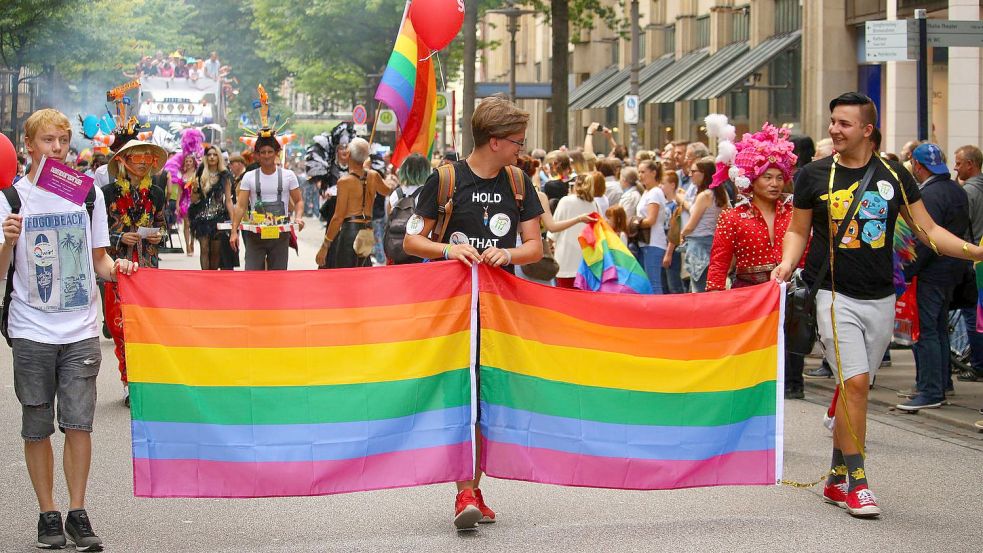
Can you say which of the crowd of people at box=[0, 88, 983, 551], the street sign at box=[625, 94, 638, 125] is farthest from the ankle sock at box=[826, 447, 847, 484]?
the street sign at box=[625, 94, 638, 125]

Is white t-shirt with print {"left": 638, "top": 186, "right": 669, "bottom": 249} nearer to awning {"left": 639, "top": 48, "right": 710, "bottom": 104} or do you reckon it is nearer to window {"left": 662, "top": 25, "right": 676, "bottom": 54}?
awning {"left": 639, "top": 48, "right": 710, "bottom": 104}

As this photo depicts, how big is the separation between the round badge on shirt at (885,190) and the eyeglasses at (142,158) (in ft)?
15.6

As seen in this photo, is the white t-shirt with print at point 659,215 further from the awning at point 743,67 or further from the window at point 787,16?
the window at point 787,16

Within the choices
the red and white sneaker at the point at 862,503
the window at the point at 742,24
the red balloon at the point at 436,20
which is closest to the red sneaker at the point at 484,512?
the red and white sneaker at the point at 862,503

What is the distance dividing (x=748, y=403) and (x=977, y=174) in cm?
519

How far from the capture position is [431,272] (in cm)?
632

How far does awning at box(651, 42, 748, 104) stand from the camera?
33.1 m

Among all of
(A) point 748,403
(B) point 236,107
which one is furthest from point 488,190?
(B) point 236,107

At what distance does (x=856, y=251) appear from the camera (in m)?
6.82

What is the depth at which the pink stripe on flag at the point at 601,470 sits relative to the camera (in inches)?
250

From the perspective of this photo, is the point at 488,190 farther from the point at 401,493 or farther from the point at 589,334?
the point at 401,493

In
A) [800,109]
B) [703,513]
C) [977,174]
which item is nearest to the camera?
[703,513]

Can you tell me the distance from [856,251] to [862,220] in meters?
0.15

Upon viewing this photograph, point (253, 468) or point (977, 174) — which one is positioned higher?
point (977, 174)
